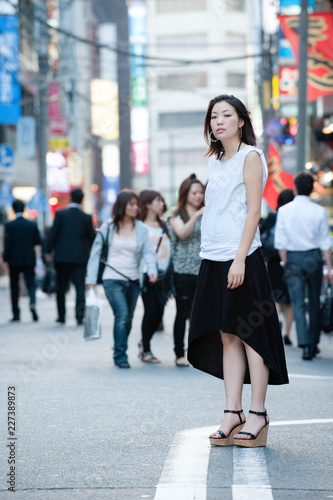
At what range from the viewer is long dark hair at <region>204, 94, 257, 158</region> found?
17.6 feet

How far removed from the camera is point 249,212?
17.0 ft

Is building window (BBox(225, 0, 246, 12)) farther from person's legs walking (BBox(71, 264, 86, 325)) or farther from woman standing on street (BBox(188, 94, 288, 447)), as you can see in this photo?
woman standing on street (BBox(188, 94, 288, 447))

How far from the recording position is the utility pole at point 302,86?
16.7 metres

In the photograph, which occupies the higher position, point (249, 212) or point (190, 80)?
point (190, 80)

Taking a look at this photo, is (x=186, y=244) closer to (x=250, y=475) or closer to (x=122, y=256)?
(x=122, y=256)

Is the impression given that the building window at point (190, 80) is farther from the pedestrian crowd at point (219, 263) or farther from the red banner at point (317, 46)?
the pedestrian crowd at point (219, 263)

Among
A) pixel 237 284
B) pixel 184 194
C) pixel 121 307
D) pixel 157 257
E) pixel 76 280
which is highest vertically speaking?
pixel 184 194

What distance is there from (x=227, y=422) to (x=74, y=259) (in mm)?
8656

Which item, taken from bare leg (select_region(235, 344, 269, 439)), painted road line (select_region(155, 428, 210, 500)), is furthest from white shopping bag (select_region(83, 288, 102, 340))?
bare leg (select_region(235, 344, 269, 439))

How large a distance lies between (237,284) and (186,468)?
1.03 meters

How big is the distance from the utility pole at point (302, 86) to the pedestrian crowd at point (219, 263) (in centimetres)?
549

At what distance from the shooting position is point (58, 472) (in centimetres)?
464

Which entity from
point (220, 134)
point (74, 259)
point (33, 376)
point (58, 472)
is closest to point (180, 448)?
point (58, 472)

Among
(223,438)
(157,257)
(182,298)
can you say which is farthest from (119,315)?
(223,438)
